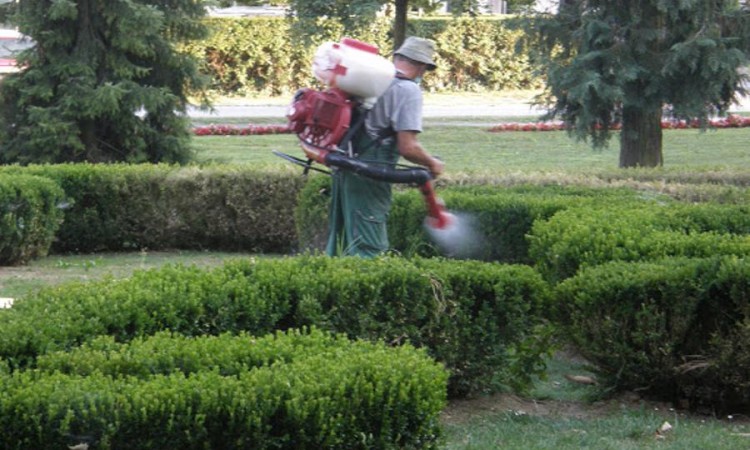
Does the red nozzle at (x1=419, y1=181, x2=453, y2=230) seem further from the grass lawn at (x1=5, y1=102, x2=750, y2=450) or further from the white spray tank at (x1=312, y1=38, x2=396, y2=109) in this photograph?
the grass lawn at (x1=5, y1=102, x2=750, y2=450)

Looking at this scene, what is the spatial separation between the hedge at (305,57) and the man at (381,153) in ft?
78.9

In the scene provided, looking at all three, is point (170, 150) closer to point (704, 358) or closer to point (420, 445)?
point (704, 358)

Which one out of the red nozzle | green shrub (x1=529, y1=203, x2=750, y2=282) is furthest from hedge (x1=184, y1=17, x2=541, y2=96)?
the red nozzle

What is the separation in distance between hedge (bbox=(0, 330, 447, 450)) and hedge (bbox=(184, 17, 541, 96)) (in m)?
26.6

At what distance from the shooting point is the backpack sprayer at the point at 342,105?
5980 millimetres

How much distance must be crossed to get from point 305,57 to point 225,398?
30.1 m

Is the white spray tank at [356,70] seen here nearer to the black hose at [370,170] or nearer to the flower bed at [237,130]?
the black hose at [370,170]

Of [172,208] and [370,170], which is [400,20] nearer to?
[172,208]

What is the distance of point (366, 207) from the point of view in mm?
6305

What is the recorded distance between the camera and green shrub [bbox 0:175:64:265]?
A: 10.0m

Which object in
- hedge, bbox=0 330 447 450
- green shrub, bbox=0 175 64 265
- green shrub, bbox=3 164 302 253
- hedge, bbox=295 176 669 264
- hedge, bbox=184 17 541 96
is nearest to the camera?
hedge, bbox=0 330 447 450

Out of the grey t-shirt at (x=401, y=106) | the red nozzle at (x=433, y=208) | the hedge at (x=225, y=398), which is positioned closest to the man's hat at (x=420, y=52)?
the grey t-shirt at (x=401, y=106)

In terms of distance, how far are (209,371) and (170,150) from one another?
38.1 ft

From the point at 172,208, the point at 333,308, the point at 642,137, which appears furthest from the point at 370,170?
the point at 642,137
